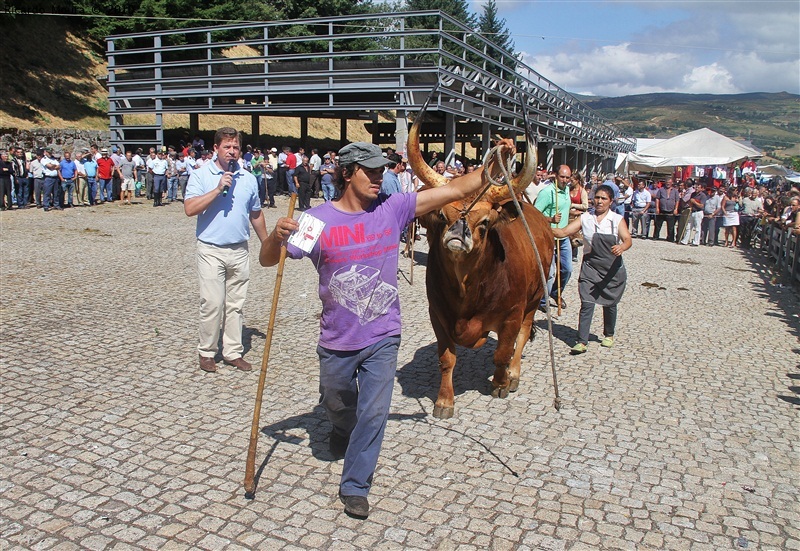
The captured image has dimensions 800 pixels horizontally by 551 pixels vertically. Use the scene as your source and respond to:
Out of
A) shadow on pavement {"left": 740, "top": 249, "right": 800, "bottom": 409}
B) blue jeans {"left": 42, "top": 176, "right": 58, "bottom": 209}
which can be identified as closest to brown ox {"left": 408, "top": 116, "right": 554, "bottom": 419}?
shadow on pavement {"left": 740, "top": 249, "right": 800, "bottom": 409}

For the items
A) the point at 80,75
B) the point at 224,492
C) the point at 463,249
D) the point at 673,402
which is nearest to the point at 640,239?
the point at 673,402

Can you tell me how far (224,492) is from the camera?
4164mm

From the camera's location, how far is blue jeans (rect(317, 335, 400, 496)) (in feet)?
13.0

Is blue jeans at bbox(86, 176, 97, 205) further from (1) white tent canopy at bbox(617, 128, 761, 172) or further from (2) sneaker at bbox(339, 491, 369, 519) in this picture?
(1) white tent canopy at bbox(617, 128, 761, 172)

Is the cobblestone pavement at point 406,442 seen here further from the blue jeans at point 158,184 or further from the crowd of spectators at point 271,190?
the blue jeans at point 158,184

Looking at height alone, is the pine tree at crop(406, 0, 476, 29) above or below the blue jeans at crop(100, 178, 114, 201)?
above

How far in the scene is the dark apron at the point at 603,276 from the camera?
781 centimetres

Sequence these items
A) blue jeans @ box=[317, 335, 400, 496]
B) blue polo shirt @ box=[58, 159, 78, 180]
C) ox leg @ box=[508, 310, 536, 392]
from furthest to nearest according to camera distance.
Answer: blue polo shirt @ box=[58, 159, 78, 180] < ox leg @ box=[508, 310, 536, 392] < blue jeans @ box=[317, 335, 400, 496]

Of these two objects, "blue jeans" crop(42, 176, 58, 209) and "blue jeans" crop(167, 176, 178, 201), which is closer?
"blue jeans" crop(42, 176, 58, 209)

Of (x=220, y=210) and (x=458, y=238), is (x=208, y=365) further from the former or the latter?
(x=458, y=238)

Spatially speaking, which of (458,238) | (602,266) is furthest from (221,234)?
(602,266)

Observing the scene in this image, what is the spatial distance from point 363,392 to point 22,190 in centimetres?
1889

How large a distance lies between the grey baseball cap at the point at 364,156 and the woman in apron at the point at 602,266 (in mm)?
4430

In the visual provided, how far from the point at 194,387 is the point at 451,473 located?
2.71m
